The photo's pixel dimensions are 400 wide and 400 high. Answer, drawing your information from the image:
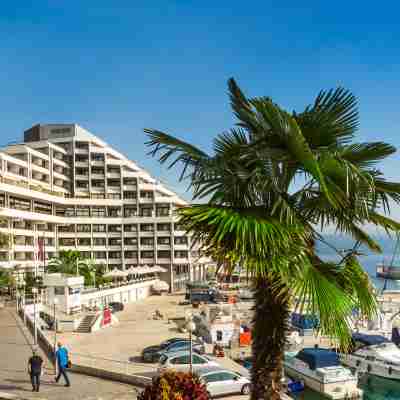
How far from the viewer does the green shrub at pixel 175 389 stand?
770cm

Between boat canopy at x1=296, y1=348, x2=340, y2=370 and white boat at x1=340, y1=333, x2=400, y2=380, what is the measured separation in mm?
3800

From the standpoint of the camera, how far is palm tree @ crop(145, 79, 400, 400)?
19.9ft

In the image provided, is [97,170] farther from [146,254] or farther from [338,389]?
[338,389]

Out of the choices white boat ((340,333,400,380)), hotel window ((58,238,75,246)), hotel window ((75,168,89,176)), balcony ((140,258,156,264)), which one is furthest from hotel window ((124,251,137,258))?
white boat ((340,333,400,380))

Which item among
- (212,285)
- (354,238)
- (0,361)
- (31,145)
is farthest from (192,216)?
(31,145)

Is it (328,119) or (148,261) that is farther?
(148,261)

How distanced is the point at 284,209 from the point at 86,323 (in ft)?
150

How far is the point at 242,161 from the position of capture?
24.5ft

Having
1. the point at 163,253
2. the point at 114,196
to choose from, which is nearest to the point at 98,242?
the point at 114,196

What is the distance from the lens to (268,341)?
23.0ft

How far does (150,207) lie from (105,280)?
1062 inches

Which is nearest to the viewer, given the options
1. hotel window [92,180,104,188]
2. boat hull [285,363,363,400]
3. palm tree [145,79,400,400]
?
palm tree [145,79,400,400]

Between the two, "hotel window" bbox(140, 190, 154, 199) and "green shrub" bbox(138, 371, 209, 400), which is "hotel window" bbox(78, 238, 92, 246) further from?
"green shrub" bbox(138, 371, 209, 400)

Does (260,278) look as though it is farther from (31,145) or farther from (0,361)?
(31,145)
